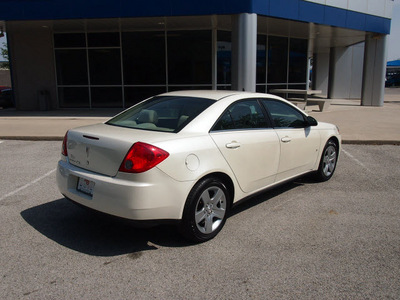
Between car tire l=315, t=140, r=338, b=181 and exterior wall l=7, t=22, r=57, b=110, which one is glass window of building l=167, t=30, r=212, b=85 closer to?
exterior wall l=7, t=22, r=57, b=110

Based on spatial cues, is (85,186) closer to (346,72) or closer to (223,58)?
(223,58)

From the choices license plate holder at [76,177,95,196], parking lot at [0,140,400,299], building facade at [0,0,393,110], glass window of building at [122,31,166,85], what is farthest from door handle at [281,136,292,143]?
glass window of building at [122,31,166,85]

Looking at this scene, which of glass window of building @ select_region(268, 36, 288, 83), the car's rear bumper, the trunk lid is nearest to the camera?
the car's rear bumper

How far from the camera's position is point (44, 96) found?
16891 mm

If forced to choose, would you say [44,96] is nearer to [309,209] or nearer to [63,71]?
[63,71]

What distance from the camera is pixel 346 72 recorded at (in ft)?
88.6

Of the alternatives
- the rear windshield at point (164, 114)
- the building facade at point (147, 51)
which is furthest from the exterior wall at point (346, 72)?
the rear windshield at point (164, 114)

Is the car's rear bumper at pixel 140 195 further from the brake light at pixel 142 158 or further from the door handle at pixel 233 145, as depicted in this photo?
the door handle at pixel 233 145

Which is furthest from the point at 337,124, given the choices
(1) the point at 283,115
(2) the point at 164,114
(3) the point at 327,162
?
(2) the point at 164,114

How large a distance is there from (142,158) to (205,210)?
893 millimetres

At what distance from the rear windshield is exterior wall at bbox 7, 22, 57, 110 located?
45.4 feet

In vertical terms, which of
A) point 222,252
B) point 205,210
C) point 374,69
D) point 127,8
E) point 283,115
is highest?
point 127,8

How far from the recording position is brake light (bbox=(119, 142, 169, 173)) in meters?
3.41

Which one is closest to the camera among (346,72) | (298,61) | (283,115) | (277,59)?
(283,115)
